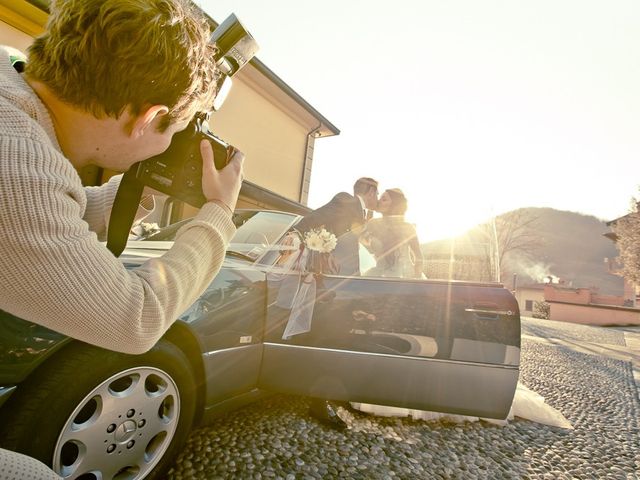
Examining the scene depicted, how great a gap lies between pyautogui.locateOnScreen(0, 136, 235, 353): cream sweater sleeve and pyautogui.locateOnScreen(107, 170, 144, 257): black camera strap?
0.32 meters

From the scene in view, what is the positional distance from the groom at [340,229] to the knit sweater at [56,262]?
2.01m

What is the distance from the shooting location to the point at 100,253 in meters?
0.65

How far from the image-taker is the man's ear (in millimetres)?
795

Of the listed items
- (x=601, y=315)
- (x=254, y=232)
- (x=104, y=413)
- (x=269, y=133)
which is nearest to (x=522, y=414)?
(x=254, y=232)

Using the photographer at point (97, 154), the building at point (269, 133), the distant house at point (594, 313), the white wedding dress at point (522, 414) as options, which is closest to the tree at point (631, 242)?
the distant house at point (594, 313)

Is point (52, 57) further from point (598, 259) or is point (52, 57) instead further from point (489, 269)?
point (598, 259)

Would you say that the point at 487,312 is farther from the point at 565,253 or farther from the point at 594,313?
the point at 565,253

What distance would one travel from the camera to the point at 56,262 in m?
0.59

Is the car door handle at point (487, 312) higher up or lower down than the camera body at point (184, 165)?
lower down

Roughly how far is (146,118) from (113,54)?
0.13 m

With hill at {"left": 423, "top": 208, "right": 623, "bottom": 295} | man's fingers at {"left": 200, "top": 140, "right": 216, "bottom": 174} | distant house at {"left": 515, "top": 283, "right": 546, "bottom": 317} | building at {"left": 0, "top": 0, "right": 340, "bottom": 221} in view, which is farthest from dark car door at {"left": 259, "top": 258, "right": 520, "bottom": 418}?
distant house at {"left": 515, "top": 283, "right": 546, "bottom": 317}

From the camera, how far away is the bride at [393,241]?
10.3 ft

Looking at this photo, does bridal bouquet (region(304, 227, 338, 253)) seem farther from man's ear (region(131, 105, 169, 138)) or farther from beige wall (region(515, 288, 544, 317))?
beige wall (region(515, 288, 544, 317))

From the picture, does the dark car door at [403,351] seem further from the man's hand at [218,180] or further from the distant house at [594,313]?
the distant house at [594,313]
